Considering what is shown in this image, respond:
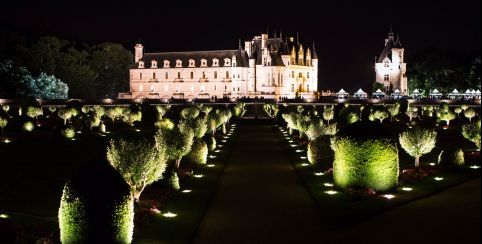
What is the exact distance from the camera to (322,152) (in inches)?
907

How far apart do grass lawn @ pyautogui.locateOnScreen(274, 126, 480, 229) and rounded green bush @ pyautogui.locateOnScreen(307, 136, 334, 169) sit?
41 cm

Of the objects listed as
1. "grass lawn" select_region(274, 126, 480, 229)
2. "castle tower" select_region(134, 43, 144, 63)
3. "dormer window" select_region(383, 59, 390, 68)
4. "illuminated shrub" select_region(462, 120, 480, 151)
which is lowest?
"grass lawn" select_region(274, 126, 480, 229)

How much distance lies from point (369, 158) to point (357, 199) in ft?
4.81

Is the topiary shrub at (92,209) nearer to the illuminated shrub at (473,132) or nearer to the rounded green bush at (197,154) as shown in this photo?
the rounded green bush at (197,154)

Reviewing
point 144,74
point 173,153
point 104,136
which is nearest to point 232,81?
point 144,74

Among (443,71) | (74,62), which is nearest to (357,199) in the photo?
(74,62)

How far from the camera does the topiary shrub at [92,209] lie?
10.5 metres

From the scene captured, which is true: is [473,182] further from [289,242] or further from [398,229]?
[289,242]

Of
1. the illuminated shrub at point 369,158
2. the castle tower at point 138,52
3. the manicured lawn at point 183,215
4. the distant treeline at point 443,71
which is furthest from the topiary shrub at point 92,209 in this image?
the castle tower at point 138,52

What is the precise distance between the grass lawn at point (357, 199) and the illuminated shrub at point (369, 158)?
469mm

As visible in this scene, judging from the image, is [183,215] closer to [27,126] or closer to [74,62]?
[27,126]

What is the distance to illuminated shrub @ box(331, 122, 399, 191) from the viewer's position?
17.2 metres

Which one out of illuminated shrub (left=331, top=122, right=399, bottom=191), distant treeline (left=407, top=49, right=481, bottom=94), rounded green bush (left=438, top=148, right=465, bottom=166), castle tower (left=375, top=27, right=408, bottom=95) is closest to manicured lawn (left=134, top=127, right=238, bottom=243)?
illuminated shrub (left=331, top=122, right=399, bottom=191)

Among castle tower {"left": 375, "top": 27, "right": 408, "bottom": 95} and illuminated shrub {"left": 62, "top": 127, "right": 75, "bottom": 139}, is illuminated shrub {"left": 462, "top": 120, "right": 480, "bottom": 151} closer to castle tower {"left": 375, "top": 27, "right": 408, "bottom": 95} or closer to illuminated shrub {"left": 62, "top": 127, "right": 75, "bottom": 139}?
illuminated shrub {"left": 62, "top": 127, "right": 75, "bottom": 139}
